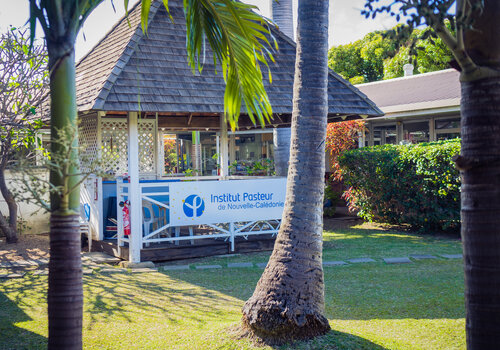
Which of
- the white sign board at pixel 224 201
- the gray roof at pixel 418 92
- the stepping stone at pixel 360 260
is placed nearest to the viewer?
the stepping stone at pixel 360 260

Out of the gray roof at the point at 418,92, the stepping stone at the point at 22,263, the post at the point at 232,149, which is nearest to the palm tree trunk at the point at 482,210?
the stepping stone at the point at 22,263

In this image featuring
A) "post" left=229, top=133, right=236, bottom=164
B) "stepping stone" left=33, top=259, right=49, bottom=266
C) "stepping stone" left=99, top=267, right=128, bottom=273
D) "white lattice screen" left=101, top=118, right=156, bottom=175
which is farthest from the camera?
"post" left=229, top=133, right=236, bottom=164

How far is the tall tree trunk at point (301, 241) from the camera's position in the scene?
208 inches

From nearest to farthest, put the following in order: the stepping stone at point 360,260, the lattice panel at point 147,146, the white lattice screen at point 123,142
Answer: the stepping stone at point 360,260, the white lattice screen at point 123,142, the lattice panel at point 147,146

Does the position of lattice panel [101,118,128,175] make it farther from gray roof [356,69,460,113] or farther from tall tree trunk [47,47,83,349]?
gray roof [356,69,460,113]

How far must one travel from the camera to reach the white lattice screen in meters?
12.8

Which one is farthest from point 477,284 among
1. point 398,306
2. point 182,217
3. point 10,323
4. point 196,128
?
point 196,128

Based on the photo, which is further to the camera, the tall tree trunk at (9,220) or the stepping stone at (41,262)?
the tall tree trunk at (9,220)

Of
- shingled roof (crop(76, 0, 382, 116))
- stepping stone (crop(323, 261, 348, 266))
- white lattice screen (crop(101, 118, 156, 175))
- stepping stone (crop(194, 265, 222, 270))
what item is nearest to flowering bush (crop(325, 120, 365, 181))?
shingled roof (crop(76, 0, 382, 116))

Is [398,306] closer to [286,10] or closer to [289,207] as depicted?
[289,207]

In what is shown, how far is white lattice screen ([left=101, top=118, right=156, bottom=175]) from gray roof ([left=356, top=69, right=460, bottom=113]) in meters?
9.93

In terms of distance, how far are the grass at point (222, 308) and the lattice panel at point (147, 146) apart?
3700 mm

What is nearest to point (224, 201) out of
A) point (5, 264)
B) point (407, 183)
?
point (5, 264)

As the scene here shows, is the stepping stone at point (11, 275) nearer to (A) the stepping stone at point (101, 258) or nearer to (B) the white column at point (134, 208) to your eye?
(A) the stepping stone at point (101, 258)
